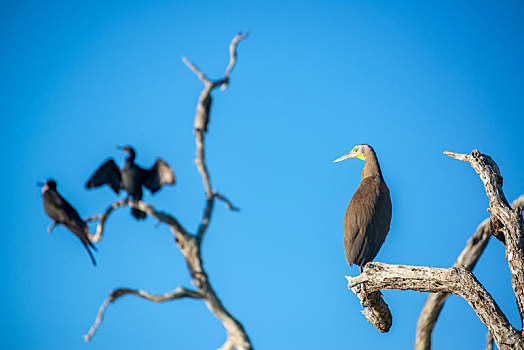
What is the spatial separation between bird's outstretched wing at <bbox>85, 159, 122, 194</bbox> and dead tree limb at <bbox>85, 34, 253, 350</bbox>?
0.69 m

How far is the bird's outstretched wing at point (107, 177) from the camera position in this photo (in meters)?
9.34

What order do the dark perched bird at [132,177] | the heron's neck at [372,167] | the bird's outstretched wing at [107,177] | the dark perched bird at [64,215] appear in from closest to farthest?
the heron's neck at [372,167] → the dark perched bird at [64,215] → the dark perched bird at [132,177] → the bird's outstretched wing at [107,177]

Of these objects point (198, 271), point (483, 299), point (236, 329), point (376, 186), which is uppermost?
point (198, 271)

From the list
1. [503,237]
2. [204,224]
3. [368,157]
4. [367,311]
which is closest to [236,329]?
[204,224]

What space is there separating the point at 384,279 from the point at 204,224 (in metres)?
5.48

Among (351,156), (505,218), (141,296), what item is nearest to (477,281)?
(505,218)

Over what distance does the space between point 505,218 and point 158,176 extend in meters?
6.56

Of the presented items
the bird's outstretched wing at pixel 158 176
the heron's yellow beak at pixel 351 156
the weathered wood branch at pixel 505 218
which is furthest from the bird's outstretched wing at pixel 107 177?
the weathered wood branch at pixel 505 218

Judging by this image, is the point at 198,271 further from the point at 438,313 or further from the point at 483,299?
the point at 483,299

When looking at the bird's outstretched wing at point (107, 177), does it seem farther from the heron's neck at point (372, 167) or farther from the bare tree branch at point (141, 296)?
the heron's neck at point (372, 167)

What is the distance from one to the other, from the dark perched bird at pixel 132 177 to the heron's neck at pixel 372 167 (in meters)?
4.20

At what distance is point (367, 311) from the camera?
4312 mm

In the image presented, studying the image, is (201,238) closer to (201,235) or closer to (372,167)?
(201,235)

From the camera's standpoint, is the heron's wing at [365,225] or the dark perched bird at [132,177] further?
the dark perched bird at [132,177]
